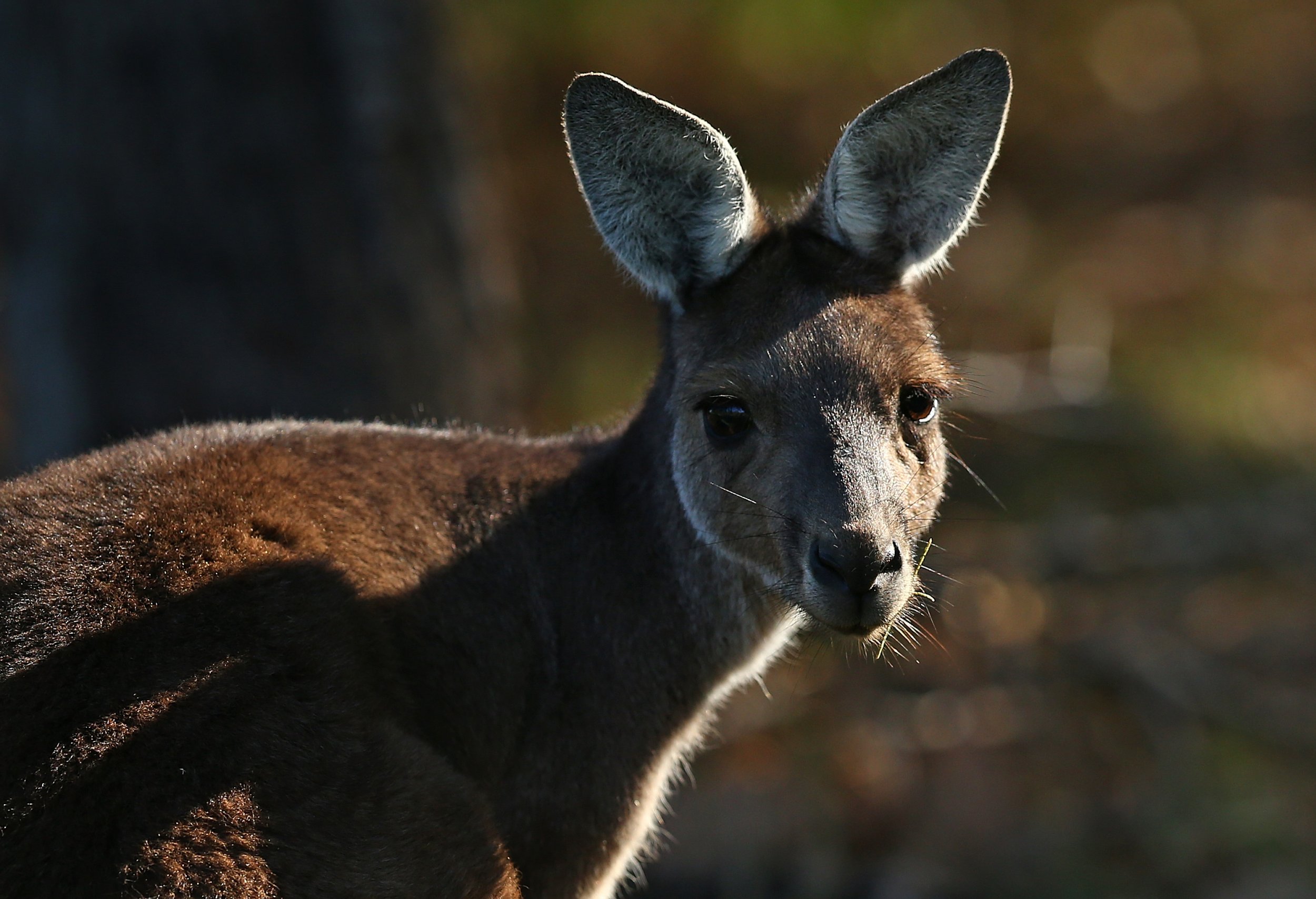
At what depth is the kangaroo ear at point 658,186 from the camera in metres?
4.89

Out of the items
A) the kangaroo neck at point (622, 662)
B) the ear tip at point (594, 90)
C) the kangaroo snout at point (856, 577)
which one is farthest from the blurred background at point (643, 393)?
the ear tip at point (594, 90)

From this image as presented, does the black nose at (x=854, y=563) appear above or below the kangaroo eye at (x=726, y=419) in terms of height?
below

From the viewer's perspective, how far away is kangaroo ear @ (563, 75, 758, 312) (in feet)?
16.1

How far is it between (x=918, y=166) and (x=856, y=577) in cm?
181

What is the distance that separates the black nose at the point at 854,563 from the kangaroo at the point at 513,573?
0.01 m

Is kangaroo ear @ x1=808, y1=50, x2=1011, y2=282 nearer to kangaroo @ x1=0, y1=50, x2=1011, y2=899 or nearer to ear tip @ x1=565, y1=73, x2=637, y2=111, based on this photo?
kangaroo @ x1=0, y1=50, x2=1011, y2=899

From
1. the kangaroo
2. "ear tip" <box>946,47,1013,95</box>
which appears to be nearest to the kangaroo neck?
the kangaroo

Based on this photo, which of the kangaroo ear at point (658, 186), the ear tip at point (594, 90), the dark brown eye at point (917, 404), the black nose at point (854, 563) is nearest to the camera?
the black nose at point (854, 563)

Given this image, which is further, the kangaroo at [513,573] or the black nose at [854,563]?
the black nose at [854,563]

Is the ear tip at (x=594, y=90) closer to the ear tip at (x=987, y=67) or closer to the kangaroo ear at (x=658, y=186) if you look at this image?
the kangaroo ear at (x=658, y=186)

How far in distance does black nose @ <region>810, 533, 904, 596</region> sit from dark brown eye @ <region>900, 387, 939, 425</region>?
743 millimetres

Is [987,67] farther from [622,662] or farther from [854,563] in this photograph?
[622,662]

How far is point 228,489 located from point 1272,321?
12802 mm

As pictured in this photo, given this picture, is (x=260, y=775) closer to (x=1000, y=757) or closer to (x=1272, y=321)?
(x=1000, y=757)
